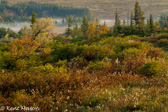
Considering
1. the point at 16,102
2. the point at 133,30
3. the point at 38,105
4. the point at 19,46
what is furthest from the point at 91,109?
the point at 133,30

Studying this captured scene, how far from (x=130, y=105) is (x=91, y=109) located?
3.43ft

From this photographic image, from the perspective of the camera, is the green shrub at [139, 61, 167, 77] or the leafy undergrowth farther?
the green shrub at [139, 61, 167, 77]

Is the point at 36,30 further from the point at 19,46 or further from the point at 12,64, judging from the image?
the point at 12,64

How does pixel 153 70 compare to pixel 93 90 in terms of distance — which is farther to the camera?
pixel 153 70

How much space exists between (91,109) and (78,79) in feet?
6.97

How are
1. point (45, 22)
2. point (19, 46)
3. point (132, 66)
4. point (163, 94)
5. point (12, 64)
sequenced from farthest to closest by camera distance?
point (45, 22)
point (19, 46)
point (12, 64)
point (132, 66)
point (163, 94)

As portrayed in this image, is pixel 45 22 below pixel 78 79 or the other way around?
the other way around

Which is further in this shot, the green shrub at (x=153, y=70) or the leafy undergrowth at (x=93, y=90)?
the green shrub at (x=153, y=70)

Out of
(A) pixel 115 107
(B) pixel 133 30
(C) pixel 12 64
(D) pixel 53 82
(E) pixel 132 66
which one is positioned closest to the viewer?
(A) pixel 115 107

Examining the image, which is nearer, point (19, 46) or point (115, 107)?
point (115, 107)

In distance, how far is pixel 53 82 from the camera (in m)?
6.42

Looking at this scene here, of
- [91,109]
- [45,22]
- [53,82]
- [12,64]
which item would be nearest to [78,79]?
[53,82]

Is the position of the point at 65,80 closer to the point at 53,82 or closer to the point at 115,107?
the point at 53,82

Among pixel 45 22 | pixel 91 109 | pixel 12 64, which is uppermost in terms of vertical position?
pixel 45 22
